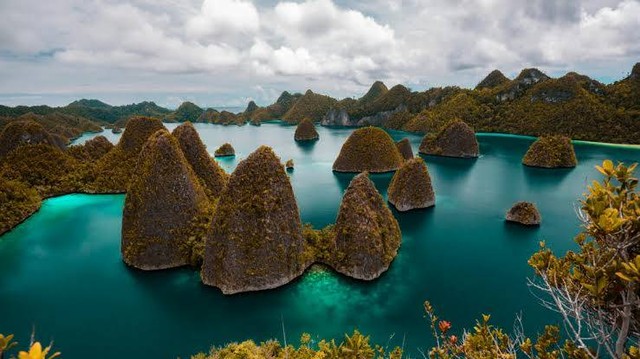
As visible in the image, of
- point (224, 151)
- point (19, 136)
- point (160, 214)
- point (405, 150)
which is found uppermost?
point (19, 136)

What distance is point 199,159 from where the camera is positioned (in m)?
43.1

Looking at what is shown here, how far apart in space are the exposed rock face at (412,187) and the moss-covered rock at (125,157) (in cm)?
4160

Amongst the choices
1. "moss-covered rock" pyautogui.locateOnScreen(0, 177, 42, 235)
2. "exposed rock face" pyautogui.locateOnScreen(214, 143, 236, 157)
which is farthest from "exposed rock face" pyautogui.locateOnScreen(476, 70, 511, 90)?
"moss-covered rock" pyautogui.locateOnScreen(0, 177, 42, 235)

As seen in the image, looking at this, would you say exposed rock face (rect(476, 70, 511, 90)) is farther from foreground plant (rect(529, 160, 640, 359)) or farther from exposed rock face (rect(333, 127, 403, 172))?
foreground plant (rect(529, 160, 640, 359))

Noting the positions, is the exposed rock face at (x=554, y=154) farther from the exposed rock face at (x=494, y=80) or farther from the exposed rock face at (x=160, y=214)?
the exposed rock face at (x=494, y=80)

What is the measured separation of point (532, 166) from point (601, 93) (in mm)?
75647

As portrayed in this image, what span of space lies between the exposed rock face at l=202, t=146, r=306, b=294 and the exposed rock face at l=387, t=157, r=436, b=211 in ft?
80.0

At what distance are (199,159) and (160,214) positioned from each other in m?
12.7

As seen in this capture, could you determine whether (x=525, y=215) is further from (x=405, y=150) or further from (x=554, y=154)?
(x=554, y=154)

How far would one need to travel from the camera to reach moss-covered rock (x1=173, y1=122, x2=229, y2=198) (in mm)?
42344

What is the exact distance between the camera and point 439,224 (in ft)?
152

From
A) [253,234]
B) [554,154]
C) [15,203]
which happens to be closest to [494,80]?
[554,154]

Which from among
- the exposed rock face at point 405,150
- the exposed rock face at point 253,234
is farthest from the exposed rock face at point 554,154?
the exposed rock face at point 253,234

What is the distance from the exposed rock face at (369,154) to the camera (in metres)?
77.0
